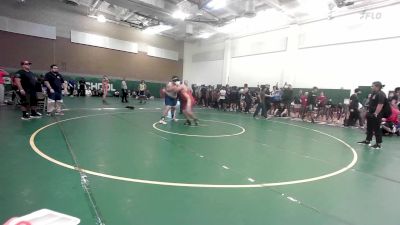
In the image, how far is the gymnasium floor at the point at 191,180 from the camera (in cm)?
283

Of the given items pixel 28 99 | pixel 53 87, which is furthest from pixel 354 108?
pixel 28 99

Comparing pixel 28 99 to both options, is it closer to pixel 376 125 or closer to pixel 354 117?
pixel 376 125

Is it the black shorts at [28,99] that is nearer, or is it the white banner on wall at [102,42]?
the black shorts at [28,99]

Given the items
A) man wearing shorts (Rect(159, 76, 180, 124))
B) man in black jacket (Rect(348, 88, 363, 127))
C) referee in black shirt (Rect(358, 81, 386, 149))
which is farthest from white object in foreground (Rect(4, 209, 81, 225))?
man in black jacket (Rect(348, 88, 363, 127))

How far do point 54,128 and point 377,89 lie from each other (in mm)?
9399

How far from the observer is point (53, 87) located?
915 centimetres

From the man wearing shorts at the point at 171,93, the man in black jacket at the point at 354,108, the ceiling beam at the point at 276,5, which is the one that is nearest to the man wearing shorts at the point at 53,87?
the man wearing shorts at the point at 171,93

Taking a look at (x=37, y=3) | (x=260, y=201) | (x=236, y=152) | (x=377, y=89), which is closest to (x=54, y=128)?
(x=236, y=152)

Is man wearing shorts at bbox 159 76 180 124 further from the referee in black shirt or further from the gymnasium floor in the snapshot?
the referee in black shirt

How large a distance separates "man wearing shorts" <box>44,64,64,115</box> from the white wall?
591 inches

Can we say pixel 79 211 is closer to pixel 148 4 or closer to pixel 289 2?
pixel 148 4

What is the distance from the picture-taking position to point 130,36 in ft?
79.9

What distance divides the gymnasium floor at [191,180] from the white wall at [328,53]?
9.17 meters

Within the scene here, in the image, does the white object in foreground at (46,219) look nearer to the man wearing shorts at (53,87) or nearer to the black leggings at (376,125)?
the man wearing shorts at (53,87)
